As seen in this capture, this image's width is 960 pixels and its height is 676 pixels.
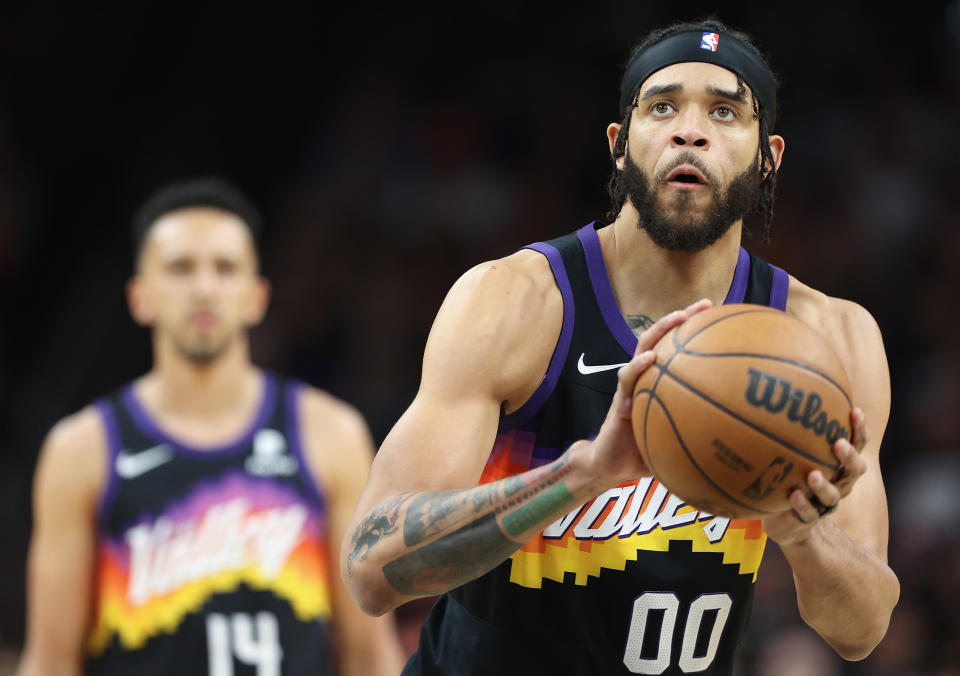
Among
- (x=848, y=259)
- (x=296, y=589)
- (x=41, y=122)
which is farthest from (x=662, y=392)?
(x=41, y=122)

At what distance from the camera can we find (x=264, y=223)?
1092 centimetres

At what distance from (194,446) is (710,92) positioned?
10.7 ft

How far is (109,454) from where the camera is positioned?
584 centimetres

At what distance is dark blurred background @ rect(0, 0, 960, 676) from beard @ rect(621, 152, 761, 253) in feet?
18.2

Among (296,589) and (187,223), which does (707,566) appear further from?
(187,223)

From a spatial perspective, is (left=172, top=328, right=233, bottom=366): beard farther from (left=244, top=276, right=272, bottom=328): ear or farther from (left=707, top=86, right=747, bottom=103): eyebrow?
(left=707, top=86, right=747, bottom=103): eyebrow

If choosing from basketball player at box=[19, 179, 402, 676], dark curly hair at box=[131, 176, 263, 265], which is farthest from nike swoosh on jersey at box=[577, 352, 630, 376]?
dark curly hair at box=[131, 176, 263, 265]

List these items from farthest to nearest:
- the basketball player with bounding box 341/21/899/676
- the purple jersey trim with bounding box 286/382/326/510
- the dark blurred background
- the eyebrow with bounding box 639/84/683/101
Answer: the dark blurred background < the purple jersey trim with bounding box 286/382/326/510 < the eyebrow with bounding box 639/84/683/101 < the basketball player with bounding box 341/21/899/676

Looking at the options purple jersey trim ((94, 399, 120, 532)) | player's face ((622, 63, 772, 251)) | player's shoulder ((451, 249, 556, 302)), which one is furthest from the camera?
purple jersey trim ((94, 399, 120, 532))

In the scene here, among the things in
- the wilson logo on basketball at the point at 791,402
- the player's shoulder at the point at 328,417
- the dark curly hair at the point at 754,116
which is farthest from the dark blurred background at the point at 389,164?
the wilson logo on basketball at the point at 791,402

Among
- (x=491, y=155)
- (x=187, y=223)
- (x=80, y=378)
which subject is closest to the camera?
(x=187, y=223)

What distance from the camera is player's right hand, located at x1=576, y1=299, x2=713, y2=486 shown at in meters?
2.81

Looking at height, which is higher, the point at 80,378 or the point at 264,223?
the point at 264,223

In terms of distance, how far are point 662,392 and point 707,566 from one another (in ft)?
3.01
